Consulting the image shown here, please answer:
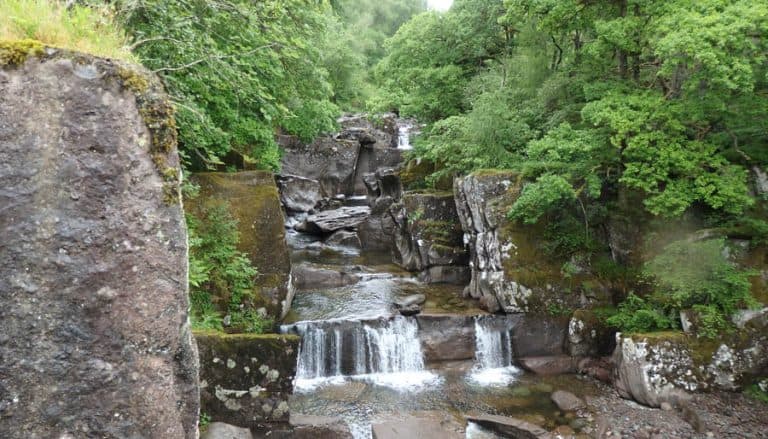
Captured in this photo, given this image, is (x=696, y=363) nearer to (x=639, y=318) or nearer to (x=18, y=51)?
(x=639, y=318)

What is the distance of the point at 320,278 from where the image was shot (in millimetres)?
13516

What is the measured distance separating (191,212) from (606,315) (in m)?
9.50

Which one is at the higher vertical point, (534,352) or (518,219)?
(518,219)

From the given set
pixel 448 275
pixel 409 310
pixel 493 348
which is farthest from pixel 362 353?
pixel 448 275

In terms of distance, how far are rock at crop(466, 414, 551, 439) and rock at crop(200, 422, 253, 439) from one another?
14.5 ft

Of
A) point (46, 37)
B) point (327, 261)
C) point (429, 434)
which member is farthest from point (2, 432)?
point (327, 261)

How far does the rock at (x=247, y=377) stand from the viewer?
606cm

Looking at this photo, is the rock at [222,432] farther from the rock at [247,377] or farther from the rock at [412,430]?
the rock at [412,430]

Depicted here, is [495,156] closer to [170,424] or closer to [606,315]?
[606,315]

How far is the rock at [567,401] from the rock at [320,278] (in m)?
6.89

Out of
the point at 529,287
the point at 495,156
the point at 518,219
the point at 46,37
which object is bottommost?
the point at 529,287

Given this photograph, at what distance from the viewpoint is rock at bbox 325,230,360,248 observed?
18517 mm

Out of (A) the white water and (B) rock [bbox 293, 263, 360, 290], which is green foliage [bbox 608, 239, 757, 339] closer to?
(A) the white water

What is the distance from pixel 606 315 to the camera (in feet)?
32.9
